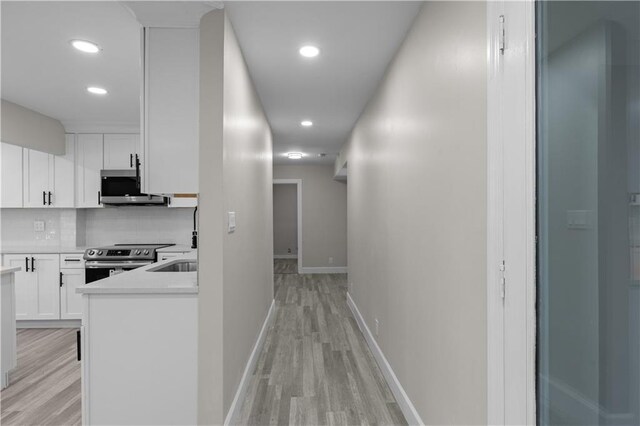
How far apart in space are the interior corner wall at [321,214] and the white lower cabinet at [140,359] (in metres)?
6.03

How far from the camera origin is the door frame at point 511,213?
107 cm

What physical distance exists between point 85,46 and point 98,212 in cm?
300

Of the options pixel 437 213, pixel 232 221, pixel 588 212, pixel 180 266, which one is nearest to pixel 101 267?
pixel 180 266

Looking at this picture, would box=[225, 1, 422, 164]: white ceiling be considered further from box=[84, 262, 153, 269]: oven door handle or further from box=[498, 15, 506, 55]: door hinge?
box=[84, 262, 153, 269]: oven door handle

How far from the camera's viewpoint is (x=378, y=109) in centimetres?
309

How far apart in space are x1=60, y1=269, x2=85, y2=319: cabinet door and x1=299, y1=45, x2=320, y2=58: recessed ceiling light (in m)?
3.81

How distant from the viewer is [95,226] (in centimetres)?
475

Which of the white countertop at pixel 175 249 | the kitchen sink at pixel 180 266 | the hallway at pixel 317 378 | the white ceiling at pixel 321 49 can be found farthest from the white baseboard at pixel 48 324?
the white ceiling at pixel 321 49

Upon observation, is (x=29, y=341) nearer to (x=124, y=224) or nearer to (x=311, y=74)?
(x=124, y=224)

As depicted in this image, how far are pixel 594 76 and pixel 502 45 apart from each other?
A: 398 mm

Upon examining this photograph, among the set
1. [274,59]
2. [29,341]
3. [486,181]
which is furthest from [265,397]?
[29,341]

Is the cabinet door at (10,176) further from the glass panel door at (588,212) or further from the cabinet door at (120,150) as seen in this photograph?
the glass panel door at (588,212)

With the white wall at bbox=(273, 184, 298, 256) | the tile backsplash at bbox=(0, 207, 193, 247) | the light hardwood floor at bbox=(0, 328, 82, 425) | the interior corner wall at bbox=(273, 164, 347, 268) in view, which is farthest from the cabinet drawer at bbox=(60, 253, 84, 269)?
the white wall at bbox=(273, 184, 298, 256)

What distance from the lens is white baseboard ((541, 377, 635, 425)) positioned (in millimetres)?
807
